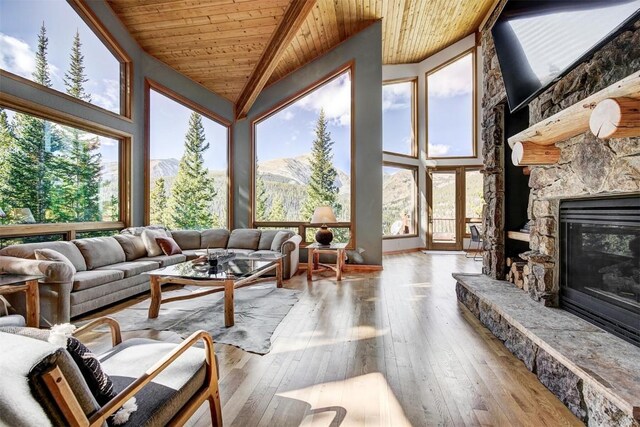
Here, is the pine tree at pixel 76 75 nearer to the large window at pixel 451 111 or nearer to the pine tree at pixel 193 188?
the pine tree at pixel 193 188

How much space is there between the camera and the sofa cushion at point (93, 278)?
3.13 meters

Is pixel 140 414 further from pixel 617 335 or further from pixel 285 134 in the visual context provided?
pixel 285 134

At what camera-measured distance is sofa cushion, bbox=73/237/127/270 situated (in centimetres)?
370

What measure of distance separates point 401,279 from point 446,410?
3.34 metres

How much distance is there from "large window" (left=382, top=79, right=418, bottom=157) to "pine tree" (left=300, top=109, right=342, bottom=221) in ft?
7.90

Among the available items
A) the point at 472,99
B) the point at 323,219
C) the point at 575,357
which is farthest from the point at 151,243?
the point at 472,99

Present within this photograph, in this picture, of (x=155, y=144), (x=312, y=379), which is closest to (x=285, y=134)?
(x=155, y=144)

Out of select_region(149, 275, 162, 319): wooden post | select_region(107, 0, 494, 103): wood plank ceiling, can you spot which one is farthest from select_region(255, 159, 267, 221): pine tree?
select_region(149, 275, 162, 319): wooden post

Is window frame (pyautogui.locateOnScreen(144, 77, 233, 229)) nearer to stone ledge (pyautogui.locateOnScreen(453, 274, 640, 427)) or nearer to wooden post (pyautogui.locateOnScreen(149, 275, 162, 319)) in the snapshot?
wooden post (pyautogui.locateOnScreen(149, 275, 162, 319))

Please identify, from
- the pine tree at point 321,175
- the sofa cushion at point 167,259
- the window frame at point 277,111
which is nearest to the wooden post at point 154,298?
the sofa cushion at point 167,259

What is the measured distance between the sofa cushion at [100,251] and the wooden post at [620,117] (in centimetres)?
484

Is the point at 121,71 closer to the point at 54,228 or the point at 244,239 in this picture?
the point at 54,228

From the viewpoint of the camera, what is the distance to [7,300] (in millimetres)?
2826

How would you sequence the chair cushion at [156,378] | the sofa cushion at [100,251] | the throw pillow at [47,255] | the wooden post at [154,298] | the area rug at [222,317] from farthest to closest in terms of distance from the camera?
the sofa cushion at [100,251]
the wooden post at [154,298]
the throw pillow at [47,255]
the area rug at [222,317]
the chair cushion at [156,378]
